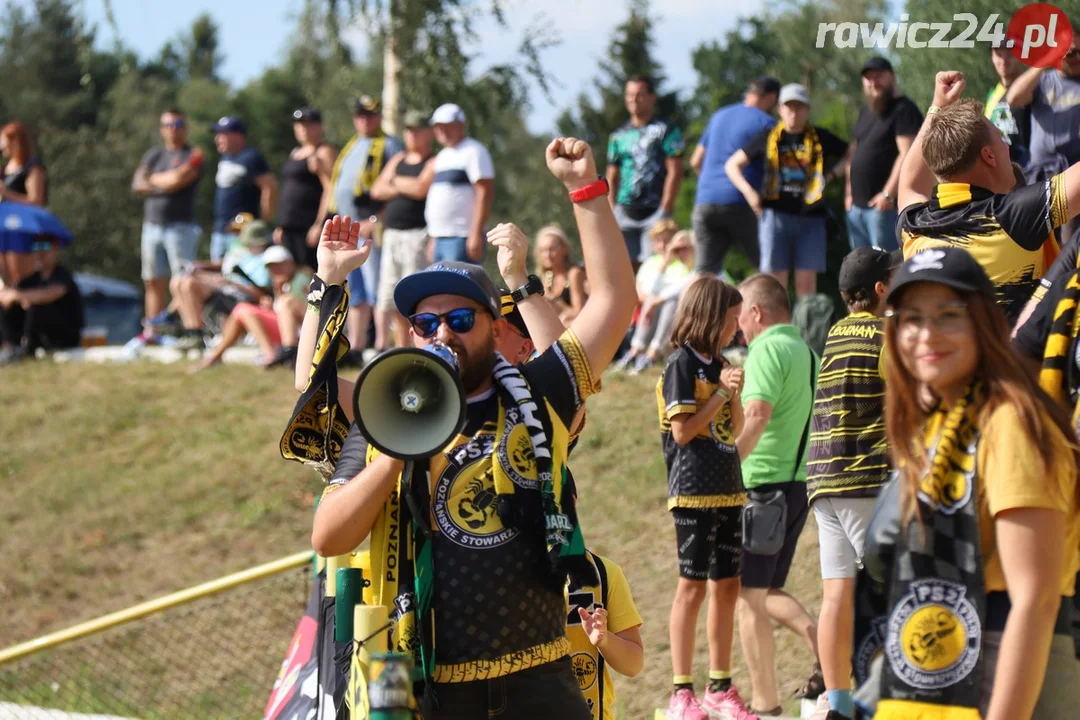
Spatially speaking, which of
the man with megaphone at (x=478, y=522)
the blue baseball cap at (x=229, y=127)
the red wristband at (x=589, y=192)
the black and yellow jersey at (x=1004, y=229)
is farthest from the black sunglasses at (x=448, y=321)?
the blue baseball cap at (x=229, y=127)

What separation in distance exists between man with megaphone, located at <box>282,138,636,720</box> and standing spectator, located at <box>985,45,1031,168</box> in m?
A: 4.60

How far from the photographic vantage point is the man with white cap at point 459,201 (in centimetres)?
1113

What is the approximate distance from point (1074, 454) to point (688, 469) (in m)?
3.24

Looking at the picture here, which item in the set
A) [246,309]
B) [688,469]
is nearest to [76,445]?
[246,309]

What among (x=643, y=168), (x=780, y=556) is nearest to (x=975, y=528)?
(x=780, y=556)

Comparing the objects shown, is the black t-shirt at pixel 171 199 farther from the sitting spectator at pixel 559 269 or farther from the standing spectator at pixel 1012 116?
the standing spectator at pixel 1012 116

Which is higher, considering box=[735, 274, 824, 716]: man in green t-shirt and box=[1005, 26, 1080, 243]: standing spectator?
box=[1005, 26, 1080, 243]: standing spectator

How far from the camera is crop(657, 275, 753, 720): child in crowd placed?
5.91 meters

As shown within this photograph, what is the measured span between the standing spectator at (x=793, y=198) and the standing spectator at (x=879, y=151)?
19.6 inches

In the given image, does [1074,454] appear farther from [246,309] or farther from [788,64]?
[788,64]

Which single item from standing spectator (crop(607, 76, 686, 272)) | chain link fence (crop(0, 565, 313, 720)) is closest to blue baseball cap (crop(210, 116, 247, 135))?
standing spectator (crop(607, 76, 686, 272))

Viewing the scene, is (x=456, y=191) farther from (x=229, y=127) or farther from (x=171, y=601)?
(x=171, y=601)

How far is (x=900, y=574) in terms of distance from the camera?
2.78 metres

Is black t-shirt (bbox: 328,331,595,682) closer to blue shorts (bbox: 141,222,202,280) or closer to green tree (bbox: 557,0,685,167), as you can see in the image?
blue shorts (bbox: 141,222,202,280)
